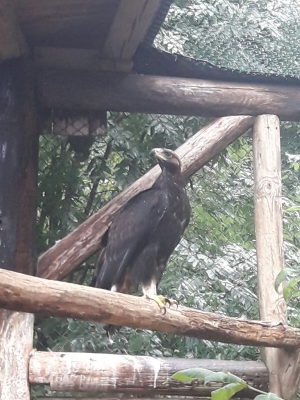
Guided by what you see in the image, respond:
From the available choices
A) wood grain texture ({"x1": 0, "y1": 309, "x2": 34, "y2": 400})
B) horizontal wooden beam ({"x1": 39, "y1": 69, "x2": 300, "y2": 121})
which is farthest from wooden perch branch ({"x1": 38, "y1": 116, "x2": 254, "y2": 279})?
wood grain texture ({"x1": 0, "y1": 309, "x2": 34, "y2": 400})

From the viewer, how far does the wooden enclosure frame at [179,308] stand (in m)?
2.35

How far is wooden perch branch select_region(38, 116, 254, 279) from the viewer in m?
2.85

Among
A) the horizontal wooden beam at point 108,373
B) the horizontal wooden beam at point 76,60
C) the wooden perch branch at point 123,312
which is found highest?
the horizontal wooden beam at point 76,60

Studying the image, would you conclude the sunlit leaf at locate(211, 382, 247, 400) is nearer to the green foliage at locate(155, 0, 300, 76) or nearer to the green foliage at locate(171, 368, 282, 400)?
the green foliage at locate(171, 368, 282, 400)

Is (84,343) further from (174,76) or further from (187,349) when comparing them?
(174,76)

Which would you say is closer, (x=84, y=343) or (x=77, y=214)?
(x=84, y=343)

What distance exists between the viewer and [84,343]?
3.25m

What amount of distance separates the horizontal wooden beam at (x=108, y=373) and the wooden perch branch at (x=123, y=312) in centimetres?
40

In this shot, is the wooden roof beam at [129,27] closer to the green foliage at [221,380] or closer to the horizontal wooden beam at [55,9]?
the horizontal wooden beam at [55,9]

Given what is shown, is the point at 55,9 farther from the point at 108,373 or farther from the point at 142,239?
the point at 108,373

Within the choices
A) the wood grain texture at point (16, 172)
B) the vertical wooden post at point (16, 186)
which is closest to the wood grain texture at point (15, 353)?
the vertical wooden post at point (16, 186)

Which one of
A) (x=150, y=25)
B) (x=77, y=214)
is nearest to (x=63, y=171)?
(x=77, y=214)

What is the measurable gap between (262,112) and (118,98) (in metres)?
0.77

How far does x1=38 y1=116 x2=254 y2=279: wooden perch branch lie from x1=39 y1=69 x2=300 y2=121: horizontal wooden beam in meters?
0.11
